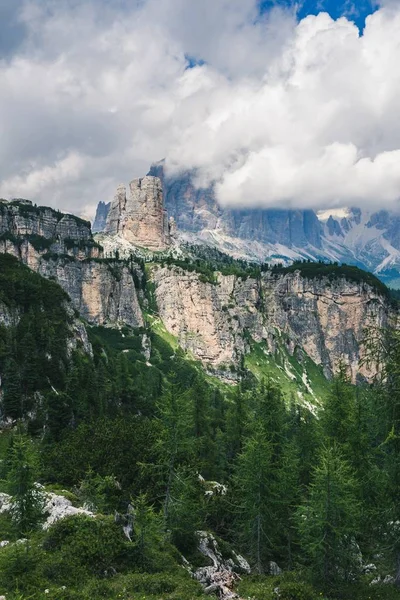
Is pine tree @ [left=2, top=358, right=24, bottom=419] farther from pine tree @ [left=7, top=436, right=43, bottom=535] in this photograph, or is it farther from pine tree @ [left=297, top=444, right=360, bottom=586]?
pine tree @ [left=297, top=444, right=360, bottom=586]

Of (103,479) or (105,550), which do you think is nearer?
(105,550)

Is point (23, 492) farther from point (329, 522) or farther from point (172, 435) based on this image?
point (329, 522)

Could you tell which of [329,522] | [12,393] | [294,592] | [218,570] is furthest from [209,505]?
[12,393]

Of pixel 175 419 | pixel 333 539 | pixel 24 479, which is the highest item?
pixel 175 419

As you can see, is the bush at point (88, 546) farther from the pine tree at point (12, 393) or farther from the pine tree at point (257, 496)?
the pine tree at point (12, 393)

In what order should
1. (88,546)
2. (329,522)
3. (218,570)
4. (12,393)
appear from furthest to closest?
(12,393)
(218,570)
(329,522)
(88,546)

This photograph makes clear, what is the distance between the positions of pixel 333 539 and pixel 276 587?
538cm

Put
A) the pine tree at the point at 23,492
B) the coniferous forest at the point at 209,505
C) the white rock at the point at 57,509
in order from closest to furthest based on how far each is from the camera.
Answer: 1. the coniferous forest at the point at 209,505
2. the pine tree at the point at 23,492
3. the white rock at the point at 57,509

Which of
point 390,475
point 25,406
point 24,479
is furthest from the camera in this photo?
point 25,406

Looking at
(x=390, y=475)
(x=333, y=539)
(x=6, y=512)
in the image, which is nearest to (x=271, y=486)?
(x=333, y=539)

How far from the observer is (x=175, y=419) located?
41281 mm

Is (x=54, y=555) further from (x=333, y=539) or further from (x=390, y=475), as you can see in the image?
(x=390, y=475)

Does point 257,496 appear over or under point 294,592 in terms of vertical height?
over

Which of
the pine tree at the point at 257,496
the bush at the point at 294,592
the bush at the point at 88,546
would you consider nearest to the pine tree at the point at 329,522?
the bush at the point at 294,592
